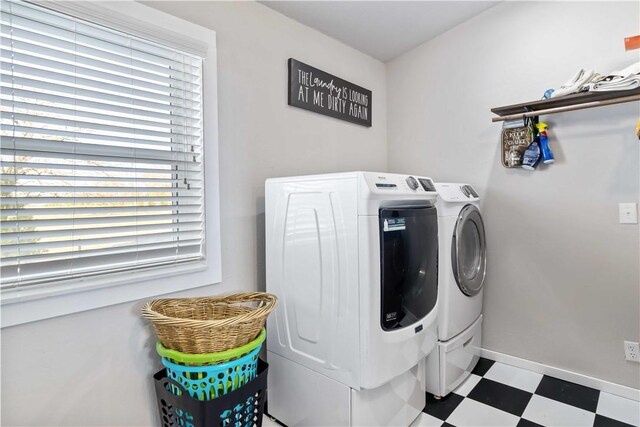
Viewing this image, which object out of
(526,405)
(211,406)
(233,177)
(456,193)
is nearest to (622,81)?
(456,193)

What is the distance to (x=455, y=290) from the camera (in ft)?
6.45

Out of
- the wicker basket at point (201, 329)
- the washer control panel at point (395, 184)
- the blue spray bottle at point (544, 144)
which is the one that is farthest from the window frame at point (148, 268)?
the blue spray bottle at point (544, 144)

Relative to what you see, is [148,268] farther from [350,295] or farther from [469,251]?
[469,251]

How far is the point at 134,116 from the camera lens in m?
1.49

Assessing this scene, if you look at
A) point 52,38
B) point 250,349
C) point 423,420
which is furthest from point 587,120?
point 52,38

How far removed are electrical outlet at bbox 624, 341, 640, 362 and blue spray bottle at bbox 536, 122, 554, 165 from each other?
117 centimetres

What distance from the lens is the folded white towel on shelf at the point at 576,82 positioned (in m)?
1.78

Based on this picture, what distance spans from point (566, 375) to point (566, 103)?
68.4 inches

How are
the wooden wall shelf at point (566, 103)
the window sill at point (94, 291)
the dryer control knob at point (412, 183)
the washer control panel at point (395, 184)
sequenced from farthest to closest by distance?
the wooden wall shelf at point (566, 103), the dryer control knob at point (412, 183), the washer control panel at point (395, 184), the window sill at point (94, 291)

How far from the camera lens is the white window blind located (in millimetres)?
1213

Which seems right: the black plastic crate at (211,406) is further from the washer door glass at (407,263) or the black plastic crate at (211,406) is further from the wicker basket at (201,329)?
the washer door glass at (407,263)

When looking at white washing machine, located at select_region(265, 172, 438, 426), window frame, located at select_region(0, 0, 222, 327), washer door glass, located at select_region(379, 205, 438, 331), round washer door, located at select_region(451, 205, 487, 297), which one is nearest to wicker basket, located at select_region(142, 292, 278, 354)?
window frame, located at select_region(0, 0, 222, 327)

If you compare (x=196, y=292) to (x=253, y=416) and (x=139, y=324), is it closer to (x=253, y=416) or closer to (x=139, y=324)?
(x=139, y=324)

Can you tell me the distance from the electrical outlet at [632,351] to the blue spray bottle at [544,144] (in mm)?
1166
